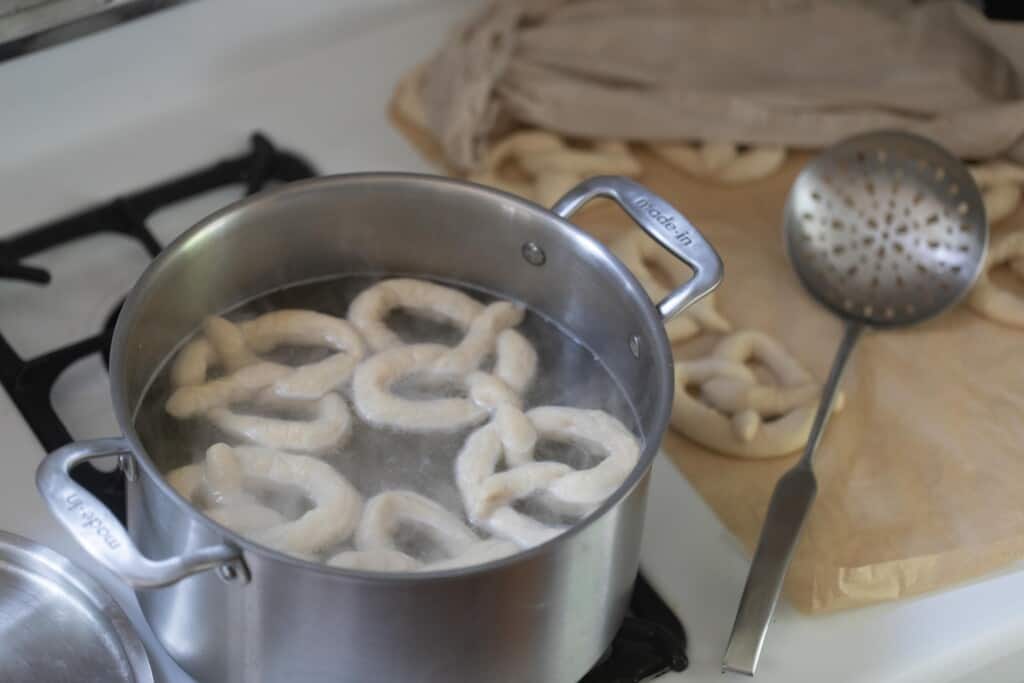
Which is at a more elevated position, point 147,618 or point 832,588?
point 147,618

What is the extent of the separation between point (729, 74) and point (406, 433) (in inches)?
20.2

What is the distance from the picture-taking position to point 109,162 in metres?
0.98

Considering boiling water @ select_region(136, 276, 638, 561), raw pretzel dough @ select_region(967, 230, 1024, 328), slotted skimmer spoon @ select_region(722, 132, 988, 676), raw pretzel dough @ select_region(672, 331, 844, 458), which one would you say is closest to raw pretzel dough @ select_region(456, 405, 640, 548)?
boiling water @ select_region(136, 276, 638, 561)

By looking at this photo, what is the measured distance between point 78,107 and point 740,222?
0.52 m

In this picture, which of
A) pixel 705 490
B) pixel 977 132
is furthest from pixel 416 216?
pixel 977 132

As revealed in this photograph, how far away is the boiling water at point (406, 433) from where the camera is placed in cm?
68

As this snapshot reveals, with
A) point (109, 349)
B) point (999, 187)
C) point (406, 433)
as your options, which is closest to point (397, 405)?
point (406, 433)

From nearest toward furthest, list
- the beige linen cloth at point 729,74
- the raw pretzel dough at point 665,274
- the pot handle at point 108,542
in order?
the pot handle at point 108,542, the raw pretzel dough at point 665,274, the beige linen cloth at point 729,74

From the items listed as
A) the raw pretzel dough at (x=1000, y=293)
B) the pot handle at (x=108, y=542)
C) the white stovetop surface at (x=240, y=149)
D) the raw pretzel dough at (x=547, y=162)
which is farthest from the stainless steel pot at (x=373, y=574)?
the raw pretzel dough at (x=1000, y=293)

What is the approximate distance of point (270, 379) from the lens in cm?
73

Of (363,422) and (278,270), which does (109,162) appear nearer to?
(278,270)

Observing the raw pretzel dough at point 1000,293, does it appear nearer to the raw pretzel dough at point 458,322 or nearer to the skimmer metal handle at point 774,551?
the skimmer metal handle at point 774,551

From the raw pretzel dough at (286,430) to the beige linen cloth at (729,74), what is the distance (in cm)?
35

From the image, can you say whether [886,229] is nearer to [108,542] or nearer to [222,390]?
[222,390]
